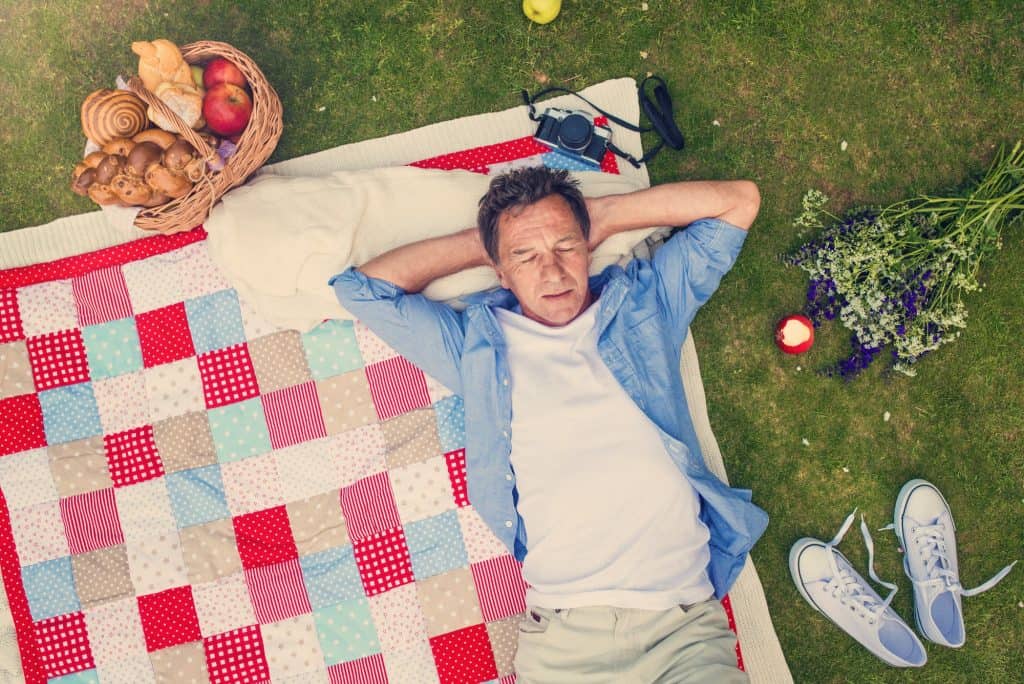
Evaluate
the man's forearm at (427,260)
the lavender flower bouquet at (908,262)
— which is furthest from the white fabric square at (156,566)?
the lavender flower bouquet at (908,262)

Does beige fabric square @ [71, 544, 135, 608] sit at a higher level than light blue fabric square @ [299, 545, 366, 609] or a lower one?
higher

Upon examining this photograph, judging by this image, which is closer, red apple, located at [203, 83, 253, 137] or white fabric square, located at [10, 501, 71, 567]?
red apple, located at [203, 83, 253, 137]

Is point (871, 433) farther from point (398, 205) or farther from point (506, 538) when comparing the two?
point (398, 205)

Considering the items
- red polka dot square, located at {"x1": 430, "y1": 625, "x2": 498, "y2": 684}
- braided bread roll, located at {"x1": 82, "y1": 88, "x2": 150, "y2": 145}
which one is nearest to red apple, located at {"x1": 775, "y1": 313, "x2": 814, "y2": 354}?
red polka dot square, located at {"x1": 430, "y1": 625, "x2": 498, "y2": 684}

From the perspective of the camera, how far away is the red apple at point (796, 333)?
3.01 metres

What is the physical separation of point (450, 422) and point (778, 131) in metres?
1.98

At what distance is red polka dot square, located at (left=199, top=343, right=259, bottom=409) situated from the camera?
9.78 ft

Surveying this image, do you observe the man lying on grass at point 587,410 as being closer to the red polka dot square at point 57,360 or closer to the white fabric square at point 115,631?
the red polka dot square at point 57,360

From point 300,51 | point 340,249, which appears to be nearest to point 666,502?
point 340,249

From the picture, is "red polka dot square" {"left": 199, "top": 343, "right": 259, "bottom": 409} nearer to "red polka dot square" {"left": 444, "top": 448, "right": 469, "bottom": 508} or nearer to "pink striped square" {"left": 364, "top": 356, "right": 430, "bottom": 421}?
"pink striped square" {"left": 364, "top": 356, "right": 430, "bottom": 421}

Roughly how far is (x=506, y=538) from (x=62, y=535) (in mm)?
1885

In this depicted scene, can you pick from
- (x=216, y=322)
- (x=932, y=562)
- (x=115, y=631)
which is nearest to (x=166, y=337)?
(x=216, y=322)

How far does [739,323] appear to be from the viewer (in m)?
3.16

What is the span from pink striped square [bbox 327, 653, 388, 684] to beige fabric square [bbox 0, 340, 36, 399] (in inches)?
69.9
